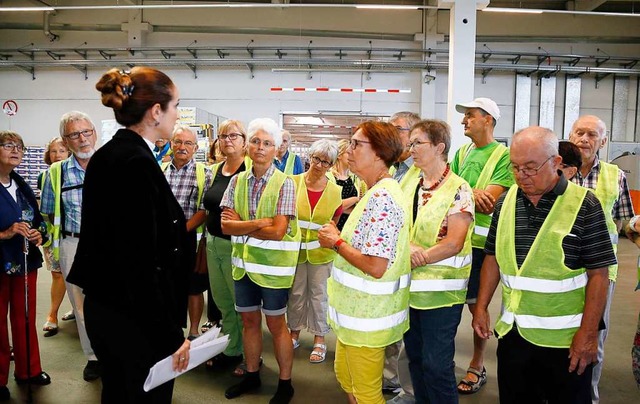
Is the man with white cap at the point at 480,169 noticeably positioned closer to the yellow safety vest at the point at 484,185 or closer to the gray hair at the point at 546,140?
the yellow safety vest at the point at 484,185

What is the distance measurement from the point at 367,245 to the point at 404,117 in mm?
1461

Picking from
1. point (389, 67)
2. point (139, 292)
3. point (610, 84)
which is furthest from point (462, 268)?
point (610, 84)

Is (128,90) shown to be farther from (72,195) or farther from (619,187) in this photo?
(619,187)

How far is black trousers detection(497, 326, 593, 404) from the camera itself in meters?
1.66

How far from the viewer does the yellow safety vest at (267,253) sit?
98.9 inches

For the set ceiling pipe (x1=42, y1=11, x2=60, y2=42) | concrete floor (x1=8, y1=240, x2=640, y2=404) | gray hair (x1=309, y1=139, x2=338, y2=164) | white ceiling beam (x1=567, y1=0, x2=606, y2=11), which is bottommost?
concrete floor (x1=8, y1=240, x2=640, y2=404)

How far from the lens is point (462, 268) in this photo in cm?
210

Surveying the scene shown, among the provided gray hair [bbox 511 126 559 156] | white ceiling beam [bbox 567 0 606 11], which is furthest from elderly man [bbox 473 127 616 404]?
white ceiling beam [bbox 567 0 606 11]

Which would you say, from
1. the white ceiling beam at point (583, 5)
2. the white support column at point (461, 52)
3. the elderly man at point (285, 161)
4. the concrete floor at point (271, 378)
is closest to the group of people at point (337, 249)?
the concrete floor at point (271, 378)

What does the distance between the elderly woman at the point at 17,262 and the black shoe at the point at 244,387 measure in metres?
Result: 1.23

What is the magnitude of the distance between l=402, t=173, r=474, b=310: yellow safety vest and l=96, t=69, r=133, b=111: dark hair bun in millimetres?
1379

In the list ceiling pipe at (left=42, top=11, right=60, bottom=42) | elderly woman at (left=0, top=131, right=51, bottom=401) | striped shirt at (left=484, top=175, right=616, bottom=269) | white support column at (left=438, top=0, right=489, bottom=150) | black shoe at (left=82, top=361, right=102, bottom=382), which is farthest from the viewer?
ceiling pipe at (left=42, top=11, right=60, bottom=42)

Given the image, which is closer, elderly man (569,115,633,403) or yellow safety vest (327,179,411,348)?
yellow safety vest (327,179,411,348)

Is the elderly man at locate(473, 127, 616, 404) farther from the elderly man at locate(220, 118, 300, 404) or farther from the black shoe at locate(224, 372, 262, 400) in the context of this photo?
the black shoe at locate(224, 372, 262, 400)
